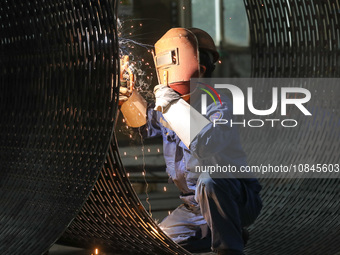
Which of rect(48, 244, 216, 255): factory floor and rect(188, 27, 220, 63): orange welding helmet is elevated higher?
rect(188, 27, 220, 63): orange welding helmet

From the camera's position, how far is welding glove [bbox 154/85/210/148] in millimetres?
3273

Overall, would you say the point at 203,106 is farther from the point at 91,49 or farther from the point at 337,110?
the point at 337,110

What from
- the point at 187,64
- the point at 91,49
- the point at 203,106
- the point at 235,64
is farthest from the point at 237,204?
the point at 235,64

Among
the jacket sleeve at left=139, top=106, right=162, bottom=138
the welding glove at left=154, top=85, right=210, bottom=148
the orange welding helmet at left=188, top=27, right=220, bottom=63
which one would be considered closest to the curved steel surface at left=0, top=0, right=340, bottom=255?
the welding glove at left=154, top=85, right=210, bottom=148

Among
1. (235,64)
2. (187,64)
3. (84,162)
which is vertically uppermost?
(187,64)

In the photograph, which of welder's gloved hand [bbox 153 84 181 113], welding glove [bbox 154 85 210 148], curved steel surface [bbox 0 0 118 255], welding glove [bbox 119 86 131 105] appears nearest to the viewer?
curved steel surface [bbox 0 0 118 255]

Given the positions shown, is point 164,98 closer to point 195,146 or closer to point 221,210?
point 195,146

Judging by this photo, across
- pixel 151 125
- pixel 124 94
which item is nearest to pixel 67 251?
pixel 151 125

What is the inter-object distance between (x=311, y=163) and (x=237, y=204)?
107 centimetres

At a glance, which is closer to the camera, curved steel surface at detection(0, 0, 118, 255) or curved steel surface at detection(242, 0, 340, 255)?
curved steel surface at detection(0, 0, 118, 255)

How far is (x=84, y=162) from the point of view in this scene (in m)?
2.99

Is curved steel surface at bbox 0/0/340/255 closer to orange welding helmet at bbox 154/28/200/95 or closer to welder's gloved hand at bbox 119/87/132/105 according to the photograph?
welder's gloved hand at bbox 119/87/132/105

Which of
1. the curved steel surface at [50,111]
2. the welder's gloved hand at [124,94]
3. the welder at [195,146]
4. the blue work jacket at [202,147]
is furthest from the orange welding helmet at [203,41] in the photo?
the curved steel surface at [50,111]

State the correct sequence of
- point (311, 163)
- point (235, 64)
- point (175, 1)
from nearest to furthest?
point (311, 163) < point (175, 1) < point (235, 64)
